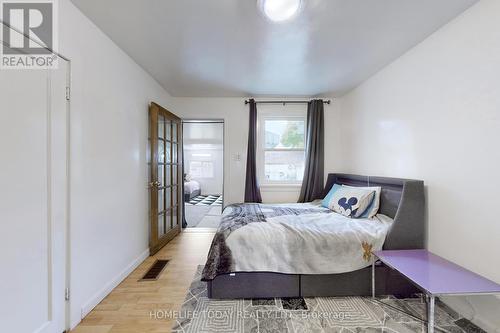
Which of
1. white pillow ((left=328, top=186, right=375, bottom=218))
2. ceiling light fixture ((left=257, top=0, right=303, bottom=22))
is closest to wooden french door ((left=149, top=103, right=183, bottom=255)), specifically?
ceiling light fixture ((left=257, top=0, right=303, bottom=22))

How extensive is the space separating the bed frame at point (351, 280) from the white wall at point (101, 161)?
3.31 feet

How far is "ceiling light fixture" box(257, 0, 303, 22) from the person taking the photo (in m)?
1.61

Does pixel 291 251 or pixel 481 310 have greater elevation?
pixel 291 251

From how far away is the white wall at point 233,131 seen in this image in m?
3.88

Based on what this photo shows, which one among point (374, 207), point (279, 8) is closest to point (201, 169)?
point (374, 207)

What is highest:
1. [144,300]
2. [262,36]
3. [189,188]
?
[262,36]

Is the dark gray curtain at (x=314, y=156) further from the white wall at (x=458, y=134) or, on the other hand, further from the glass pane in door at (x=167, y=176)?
the glass pane in door at (x=167, y=176)

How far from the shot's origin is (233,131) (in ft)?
12.7

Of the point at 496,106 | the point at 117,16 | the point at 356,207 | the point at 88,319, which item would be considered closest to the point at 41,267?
the point at 88,319

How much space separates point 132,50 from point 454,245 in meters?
3.49

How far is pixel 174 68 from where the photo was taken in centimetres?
273

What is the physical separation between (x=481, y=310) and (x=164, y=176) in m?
3.52

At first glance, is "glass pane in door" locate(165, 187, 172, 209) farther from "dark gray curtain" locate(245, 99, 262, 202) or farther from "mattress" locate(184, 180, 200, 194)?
"mattress" locate(184, 180, 200, 194)

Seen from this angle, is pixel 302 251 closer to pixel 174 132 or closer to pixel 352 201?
pixel 352 201
